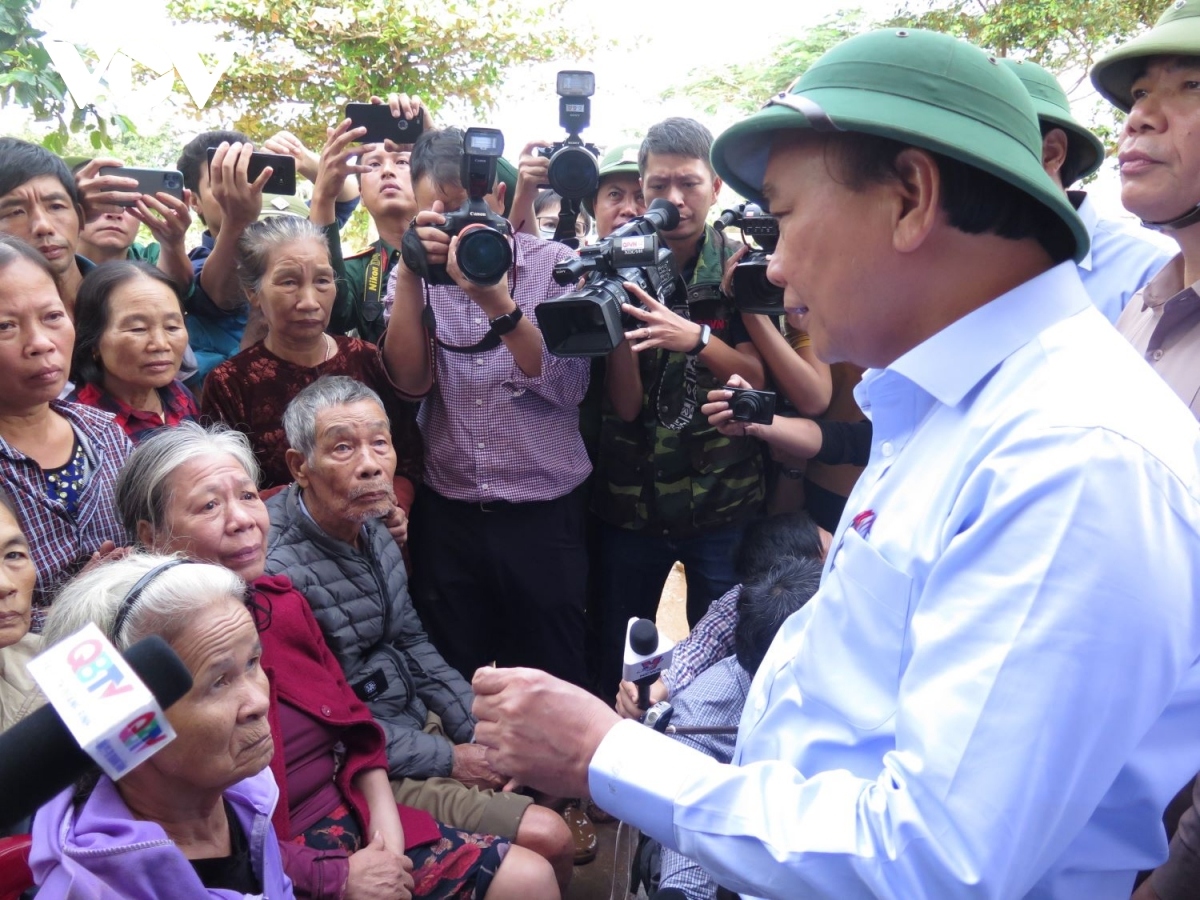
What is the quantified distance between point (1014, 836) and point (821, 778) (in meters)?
0.21

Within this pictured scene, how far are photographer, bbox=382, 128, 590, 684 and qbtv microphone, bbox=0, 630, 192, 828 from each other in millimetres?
2352

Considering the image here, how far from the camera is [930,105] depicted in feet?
3.32

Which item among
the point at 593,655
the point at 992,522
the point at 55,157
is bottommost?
the point at 593,655

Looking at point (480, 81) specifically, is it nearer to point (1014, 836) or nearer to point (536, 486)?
point (536, 486)

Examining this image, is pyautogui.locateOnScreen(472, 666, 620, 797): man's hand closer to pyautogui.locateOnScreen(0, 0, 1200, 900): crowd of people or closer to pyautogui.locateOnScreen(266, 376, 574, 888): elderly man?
pyautogui.locateOnScreen(0, 0, 1200, 900): crowd of people

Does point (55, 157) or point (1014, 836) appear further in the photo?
point (55, 157)

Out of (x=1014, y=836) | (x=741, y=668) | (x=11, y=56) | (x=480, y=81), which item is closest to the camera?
(x=1014, y=836)

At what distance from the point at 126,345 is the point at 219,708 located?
136 cm

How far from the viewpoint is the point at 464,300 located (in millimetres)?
3078

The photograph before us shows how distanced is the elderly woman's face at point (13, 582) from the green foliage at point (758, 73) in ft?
28.4

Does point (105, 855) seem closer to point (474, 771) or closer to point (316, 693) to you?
point (316, 693)

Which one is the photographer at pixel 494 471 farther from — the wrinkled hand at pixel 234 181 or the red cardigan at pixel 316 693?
the red cardigan at pixel 316 693

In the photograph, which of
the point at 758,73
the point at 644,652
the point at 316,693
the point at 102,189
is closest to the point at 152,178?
the point at 102,189

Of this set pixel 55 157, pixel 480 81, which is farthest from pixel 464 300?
pixel 480 81
